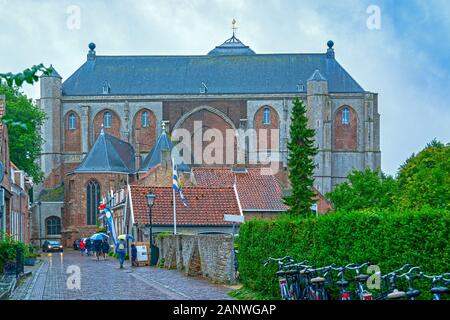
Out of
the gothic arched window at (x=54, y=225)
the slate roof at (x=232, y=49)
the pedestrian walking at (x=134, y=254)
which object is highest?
the slate roof at (x=232, y=49)

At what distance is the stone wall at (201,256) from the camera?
2438 cm

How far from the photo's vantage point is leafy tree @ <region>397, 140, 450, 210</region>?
47500mm

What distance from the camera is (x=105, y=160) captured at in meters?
84.6

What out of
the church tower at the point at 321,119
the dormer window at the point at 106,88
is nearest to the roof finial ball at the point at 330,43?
the church tower at the point at 321,119

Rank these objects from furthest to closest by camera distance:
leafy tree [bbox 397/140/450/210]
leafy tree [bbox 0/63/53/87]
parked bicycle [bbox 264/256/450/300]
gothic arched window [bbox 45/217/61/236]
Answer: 1. gothic arched window [bbox 45/217/61/236]
2. leafy tree [bbox 397/140/450/210]
3. parked bicycle [bbox 264/256/450/300]
4. leafy tree [bbox 0/63/53/87]

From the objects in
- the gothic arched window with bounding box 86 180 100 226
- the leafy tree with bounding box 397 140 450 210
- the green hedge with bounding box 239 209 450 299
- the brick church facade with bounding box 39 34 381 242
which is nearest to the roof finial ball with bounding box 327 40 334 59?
the brick church facade with bounding box 39 34 381 242

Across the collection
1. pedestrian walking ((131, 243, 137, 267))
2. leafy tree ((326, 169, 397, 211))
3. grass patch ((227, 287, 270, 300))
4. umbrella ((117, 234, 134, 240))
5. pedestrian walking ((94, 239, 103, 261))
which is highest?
leafy tree ((326, 169, 397, 211))

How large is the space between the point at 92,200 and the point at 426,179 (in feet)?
126

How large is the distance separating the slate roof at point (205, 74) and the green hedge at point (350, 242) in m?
80.8

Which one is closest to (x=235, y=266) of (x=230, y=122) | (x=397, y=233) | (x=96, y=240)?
(x=397, y=233)

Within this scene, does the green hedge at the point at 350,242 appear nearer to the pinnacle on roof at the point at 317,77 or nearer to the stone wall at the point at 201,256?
the stone wall at the point at 201,256

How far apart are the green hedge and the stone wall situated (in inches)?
77.9

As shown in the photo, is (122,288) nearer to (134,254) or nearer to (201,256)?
(201,256)

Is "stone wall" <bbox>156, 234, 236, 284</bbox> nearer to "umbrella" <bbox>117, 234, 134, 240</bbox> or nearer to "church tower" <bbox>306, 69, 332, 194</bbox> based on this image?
"umbrella" <bbox>117, 234, 134, 240</bbox>
